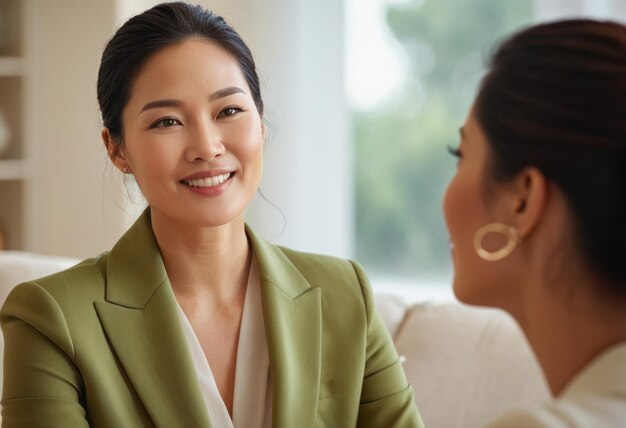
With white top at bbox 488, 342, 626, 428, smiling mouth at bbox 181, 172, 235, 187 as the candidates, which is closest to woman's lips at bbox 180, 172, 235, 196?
smiling mouth at bbox 181, 172, 235, 187

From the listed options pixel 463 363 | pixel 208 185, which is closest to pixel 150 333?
pixel 208 185

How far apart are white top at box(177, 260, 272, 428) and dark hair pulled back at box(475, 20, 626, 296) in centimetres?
87

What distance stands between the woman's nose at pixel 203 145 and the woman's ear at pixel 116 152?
0.17 metres

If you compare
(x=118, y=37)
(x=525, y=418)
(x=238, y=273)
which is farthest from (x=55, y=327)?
(x=525, y=418)

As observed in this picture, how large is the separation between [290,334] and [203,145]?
38 centimetres

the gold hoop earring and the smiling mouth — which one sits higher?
the gold hoop earring

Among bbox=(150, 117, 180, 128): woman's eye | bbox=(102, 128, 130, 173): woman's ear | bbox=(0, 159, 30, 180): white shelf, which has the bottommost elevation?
bbox=(0, 159, 30, 180): white shelf

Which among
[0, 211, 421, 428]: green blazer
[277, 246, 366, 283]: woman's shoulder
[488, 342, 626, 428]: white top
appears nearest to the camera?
[488, 342, 626, 428]: white top

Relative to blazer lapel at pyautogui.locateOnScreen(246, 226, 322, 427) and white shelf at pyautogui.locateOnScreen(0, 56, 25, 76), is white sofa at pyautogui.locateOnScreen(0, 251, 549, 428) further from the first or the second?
white shelf at pyautogui.locateOnScreen(0, 56, 25, 76)

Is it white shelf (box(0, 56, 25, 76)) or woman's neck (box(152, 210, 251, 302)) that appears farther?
white shelf (box(0, 56, 25, 76))

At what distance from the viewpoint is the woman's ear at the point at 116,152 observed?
1937 mm

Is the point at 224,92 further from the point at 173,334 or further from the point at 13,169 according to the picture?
the point at 13,169

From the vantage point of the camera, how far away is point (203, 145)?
5.96ft

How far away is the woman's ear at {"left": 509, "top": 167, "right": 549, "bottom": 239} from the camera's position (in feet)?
3.69
